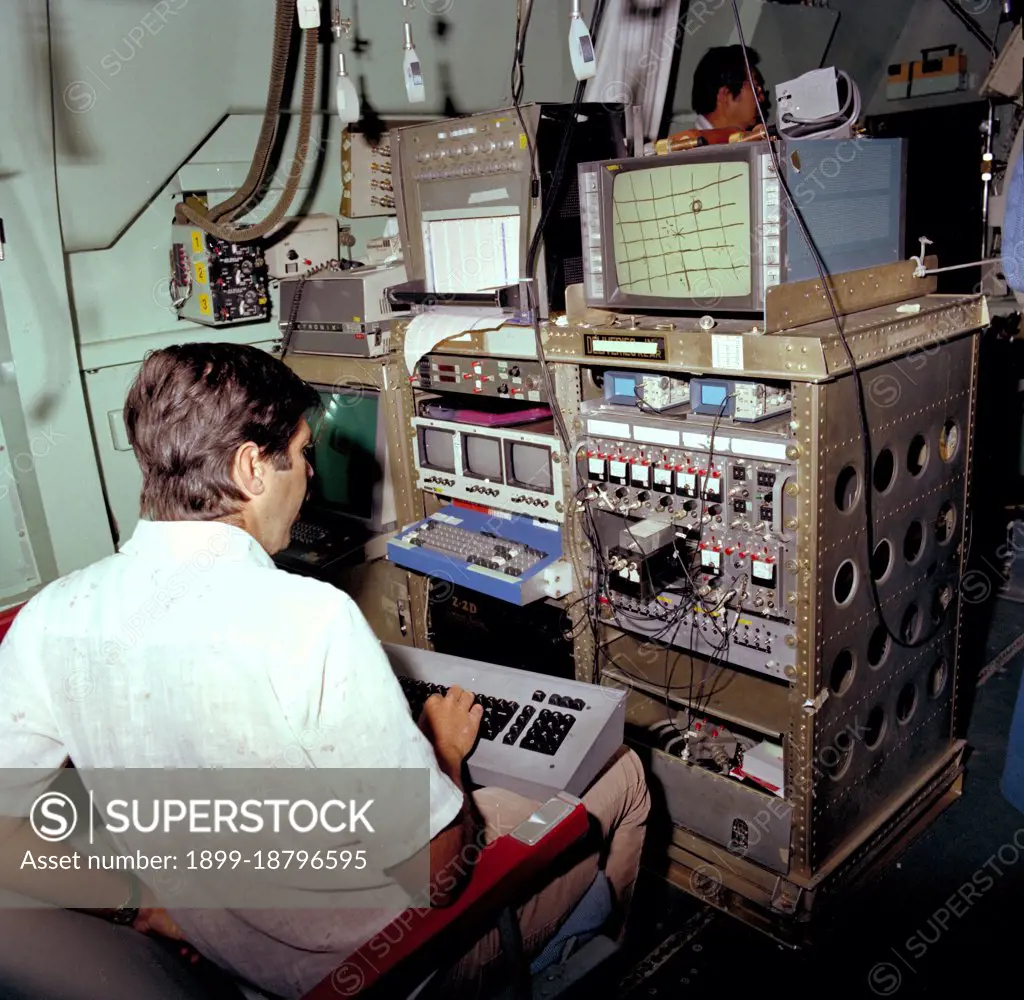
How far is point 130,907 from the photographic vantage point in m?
1.46

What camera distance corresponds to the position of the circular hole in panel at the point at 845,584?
207cm

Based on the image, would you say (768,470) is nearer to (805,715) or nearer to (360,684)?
(805,715)

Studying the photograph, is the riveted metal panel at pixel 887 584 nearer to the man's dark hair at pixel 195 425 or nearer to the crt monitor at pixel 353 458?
the man's dark hair at pixel 195 425

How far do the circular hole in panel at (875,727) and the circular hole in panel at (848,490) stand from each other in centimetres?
57

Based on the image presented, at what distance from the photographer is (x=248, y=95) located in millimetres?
3006

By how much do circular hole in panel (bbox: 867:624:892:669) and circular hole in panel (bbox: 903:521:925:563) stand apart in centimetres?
19

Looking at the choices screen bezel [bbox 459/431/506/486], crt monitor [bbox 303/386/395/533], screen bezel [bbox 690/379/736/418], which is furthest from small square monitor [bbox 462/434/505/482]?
screen bezel [bbox 690/379/736/418]

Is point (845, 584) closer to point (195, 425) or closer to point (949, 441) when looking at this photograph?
point (949, 441)

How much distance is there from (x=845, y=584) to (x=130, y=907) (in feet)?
5.14

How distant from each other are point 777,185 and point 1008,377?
89.4 inches

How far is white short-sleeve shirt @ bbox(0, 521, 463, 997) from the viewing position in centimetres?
123

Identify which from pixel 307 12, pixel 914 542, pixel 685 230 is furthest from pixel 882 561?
pixel 307 12

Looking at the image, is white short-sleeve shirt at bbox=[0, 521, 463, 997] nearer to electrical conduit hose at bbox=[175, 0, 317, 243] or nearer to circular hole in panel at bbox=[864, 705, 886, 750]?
circular hole in panel at bbox=[864, 705, 886, 750]

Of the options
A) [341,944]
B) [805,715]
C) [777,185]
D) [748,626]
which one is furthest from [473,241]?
[341,944]
